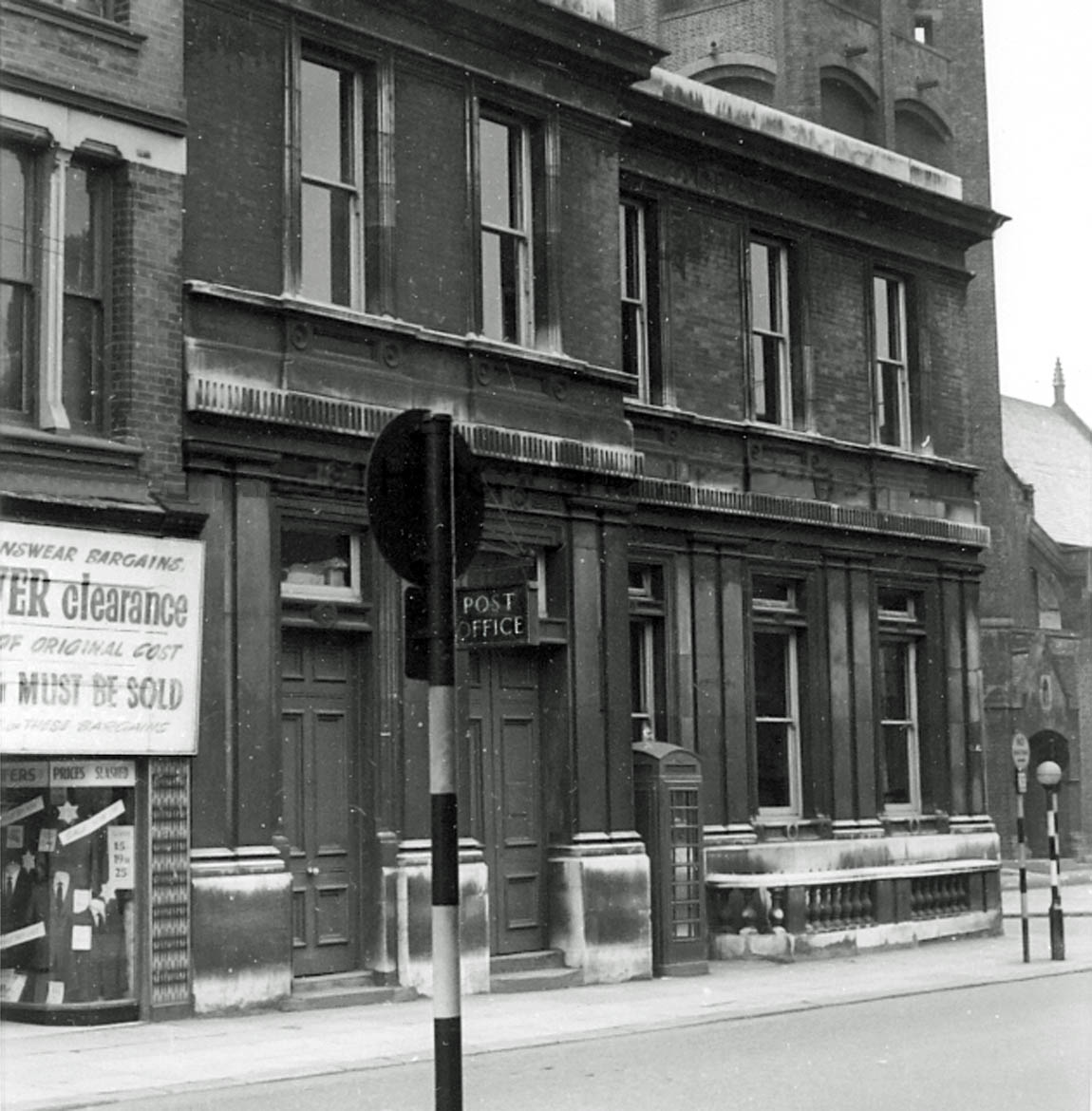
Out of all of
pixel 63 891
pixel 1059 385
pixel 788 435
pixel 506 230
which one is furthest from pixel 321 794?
pixel 1059 385

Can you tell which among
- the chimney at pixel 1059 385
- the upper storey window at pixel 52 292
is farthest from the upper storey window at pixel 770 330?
the chimney at pixel 1059 385

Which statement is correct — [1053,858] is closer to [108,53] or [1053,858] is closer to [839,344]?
[839,344]

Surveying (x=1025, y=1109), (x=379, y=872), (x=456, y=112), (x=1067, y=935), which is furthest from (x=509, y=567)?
(x=1067, y=935)

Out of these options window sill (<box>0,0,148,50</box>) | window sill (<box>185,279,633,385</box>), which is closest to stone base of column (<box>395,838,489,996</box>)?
window sill (<box>185,279,633,385</box>)

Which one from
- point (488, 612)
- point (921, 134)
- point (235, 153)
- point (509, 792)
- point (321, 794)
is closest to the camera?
point (488, 612)

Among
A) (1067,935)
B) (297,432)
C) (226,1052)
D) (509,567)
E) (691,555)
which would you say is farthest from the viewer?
(1067,935)

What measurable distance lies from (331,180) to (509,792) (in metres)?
5.78

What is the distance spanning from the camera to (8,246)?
15.6 metres

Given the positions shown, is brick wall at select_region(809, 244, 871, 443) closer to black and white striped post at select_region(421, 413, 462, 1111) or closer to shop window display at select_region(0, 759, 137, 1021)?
shop window display at select_region(0, 759, 137, 1021)

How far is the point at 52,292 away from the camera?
15.7 metres

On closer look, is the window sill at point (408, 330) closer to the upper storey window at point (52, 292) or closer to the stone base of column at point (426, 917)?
the upper storey window at point (52, 292)

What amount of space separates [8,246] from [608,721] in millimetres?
7603

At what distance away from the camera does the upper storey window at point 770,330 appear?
24406 millimetres

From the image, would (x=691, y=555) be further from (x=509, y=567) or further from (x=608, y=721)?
(x=509, y=567)
